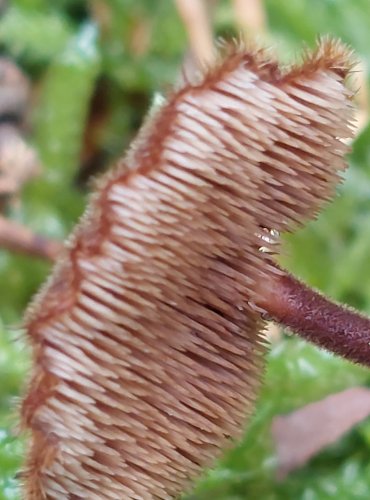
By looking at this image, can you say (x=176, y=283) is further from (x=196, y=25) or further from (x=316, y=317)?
(x=196, y=25)

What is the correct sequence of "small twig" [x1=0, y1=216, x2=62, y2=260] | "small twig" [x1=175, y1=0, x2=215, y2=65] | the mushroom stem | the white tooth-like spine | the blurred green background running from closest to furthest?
the white tooth-like spine
the mushroom stem
the blurred green background
"small twig" [x1=0, y1=216, x2=62, y2=260]
"small twig" [x1=175, y1=0, x2=215, y2=65]

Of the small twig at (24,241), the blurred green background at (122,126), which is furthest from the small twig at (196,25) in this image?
the small twig at (24,241)

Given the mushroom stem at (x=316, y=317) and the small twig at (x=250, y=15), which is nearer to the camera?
the mushroom stem at (x=316, y=317)

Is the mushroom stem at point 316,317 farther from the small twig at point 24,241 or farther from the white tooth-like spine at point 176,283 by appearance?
the small twig at point 24,241

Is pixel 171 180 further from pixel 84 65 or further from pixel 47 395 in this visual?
pixel 84 65

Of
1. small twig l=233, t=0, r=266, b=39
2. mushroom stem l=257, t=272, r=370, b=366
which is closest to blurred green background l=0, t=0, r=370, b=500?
small twig l=233, t=0, r=266, b=39

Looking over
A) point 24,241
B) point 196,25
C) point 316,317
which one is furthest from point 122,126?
point 316,317

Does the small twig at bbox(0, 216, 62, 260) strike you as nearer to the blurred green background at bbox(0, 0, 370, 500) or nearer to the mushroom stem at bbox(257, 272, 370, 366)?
the blurred green background at bbox(0, 0, 370, 500)
